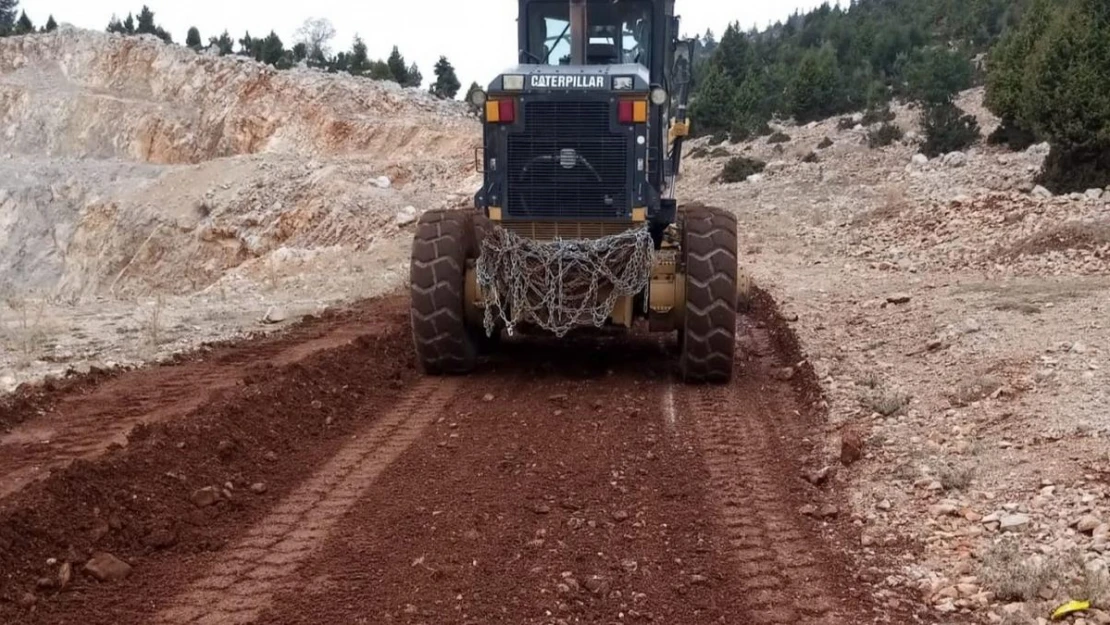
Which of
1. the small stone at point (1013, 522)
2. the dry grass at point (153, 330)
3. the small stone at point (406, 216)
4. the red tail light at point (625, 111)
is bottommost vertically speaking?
the small stone at point (1013, 522)

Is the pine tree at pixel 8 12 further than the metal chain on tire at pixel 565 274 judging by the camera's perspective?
Yes

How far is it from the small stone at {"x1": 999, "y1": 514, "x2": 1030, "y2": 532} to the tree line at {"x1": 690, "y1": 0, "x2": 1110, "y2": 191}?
257 inches

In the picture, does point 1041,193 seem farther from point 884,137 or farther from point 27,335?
point 27,335

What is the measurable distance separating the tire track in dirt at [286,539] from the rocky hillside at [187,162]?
17674 millimetres

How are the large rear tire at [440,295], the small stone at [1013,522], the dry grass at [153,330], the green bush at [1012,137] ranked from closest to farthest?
1. the small stone at [1013,522]
2. the large rear tire at [440,295]
3. the dry grass at [153,330]
4. the green bush at [1012,137]

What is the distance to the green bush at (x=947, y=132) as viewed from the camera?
90.1ft

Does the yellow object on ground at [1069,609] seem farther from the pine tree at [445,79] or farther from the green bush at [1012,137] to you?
the pine tree at [445,79]

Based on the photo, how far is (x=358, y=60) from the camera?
190ft

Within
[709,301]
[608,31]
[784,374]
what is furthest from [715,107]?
[709,301]

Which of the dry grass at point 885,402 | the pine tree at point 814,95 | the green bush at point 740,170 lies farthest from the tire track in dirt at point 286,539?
the pine tree at point 814,95

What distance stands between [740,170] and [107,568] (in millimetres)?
26585

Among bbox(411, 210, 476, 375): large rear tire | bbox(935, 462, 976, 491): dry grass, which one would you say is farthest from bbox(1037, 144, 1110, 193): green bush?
bbox(935, 462, 976, 491): dry grass

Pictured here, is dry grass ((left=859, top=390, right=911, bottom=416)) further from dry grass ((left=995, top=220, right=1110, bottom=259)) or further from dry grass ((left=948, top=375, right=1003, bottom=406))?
dry grass ((left=995, top=220, right=1110, bottom=259))

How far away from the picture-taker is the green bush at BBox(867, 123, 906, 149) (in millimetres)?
31109
